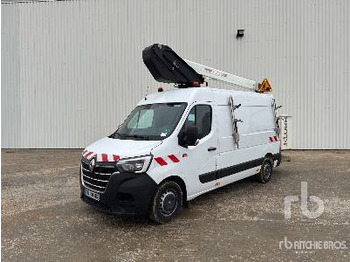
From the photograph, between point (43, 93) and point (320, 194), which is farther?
point (43, 93)

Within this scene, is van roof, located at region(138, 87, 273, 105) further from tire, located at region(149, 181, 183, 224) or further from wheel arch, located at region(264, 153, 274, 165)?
wheel arch, located at region(264, 153, 274, 165)

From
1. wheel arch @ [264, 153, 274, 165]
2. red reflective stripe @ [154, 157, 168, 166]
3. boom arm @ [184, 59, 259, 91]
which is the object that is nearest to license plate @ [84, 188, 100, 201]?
red reflective stripe @ [154, 157, 168, 166]

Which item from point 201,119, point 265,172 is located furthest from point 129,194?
point 265,172

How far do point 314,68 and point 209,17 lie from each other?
199 inches

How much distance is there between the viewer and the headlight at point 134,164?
432 cm

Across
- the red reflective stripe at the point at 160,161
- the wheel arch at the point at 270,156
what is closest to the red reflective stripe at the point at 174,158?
the red reflective stripe at the point at 160,161

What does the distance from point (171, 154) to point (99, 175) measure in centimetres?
117

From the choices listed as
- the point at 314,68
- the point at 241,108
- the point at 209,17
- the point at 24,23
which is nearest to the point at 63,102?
the point at 24,23

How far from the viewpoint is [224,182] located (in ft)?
19.4

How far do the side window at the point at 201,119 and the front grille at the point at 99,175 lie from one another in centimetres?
149

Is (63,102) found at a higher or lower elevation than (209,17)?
lower

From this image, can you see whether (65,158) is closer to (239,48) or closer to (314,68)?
(239,48)

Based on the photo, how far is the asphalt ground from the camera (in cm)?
377

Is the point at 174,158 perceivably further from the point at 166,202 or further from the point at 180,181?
the point at 166,202
